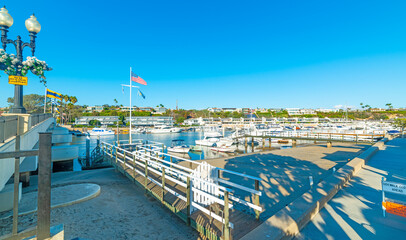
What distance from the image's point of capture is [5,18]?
8.45 meters

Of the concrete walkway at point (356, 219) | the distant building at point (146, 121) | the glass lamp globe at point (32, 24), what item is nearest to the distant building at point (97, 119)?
the distant building at point (146, 121)

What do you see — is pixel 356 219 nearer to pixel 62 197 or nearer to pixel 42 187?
pixel 42 187

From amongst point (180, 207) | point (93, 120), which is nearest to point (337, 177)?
point (180, 207)

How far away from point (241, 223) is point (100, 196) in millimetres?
5981

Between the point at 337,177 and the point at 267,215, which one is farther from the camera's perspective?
the point at 337,177

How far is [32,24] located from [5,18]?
39.3 inches

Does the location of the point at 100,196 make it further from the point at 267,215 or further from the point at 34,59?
the point at 34,59

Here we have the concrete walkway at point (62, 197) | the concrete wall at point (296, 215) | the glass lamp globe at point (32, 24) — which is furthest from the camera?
the glass lamp globe at point (32, 24)

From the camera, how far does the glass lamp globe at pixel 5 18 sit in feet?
27.3

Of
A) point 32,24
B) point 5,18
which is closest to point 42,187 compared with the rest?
point 5,18

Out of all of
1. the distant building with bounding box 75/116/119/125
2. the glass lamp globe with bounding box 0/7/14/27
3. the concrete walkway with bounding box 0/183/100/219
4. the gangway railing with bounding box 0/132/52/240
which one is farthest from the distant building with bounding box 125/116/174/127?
the gangway railing with bounding box 0/132/52/240

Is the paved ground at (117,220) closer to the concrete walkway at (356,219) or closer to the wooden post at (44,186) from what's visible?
the concrete walkway at (356,219)

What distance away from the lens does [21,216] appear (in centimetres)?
603

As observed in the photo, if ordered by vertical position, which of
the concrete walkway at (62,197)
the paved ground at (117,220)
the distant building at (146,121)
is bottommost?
the paved ground at (117,220)
